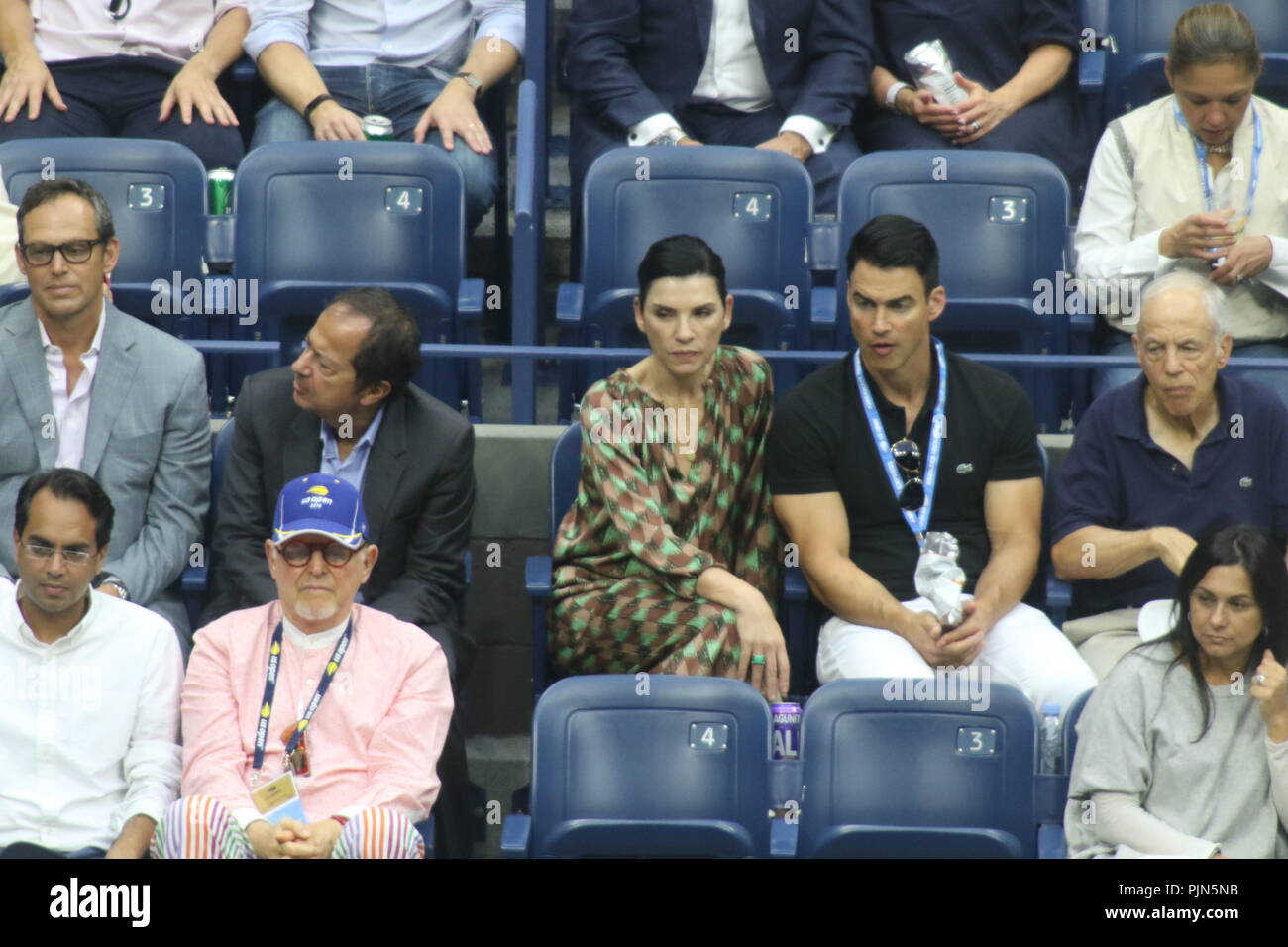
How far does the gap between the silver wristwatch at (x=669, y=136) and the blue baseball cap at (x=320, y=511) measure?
5.75 ft

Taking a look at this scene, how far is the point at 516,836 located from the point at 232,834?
0.49 m

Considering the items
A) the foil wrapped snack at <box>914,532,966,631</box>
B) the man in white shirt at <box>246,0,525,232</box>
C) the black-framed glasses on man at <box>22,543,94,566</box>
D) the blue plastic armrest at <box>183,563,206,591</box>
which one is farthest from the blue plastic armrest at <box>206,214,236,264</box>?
the foil wrapped snack at <box>914,532,966,631</box>

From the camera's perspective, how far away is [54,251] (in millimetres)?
4230

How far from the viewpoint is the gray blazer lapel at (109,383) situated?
425 centimetres

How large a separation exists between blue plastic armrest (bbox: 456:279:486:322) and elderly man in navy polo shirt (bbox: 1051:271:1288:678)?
54.6 inches

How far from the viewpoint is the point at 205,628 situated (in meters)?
3.81

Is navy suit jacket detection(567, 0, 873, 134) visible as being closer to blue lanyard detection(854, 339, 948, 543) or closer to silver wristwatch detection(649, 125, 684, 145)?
silver wristwatch detection(649, 125, 684, 145)

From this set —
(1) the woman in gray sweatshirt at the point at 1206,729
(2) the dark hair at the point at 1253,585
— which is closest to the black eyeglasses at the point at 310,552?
(1) the woman in gray sweatshirt at the point at 1206,729

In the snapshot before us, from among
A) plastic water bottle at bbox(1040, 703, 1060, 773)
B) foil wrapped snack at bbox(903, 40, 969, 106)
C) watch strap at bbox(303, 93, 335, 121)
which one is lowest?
plastic water bottle at bbox(1040, 703, 1060, 773)

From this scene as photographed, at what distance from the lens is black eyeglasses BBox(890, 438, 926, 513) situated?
4258mm

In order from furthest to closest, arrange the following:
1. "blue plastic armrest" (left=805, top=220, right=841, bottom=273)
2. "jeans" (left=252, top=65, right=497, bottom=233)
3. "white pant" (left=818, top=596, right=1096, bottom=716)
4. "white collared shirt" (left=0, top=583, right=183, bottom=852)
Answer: "jeans" (left=252, top=65, right=497, bottom=233) < "blue plastic armrest" (left=805, top=220, right=841, bottom=273) < "white pant" (left=818, top=596, right=1096, bottom=716) < "white collared shirt" (left=0, top=583, right=183, bottom=852)

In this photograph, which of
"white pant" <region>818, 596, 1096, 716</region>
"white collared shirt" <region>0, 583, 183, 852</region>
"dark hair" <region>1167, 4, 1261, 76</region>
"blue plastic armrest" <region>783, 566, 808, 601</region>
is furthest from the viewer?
"dark hair" <region>1167, 4, 1261, 76</region>

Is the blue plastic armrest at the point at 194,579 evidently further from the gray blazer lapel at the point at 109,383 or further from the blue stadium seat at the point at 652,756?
the blue stadium seat at the point at 652,756
